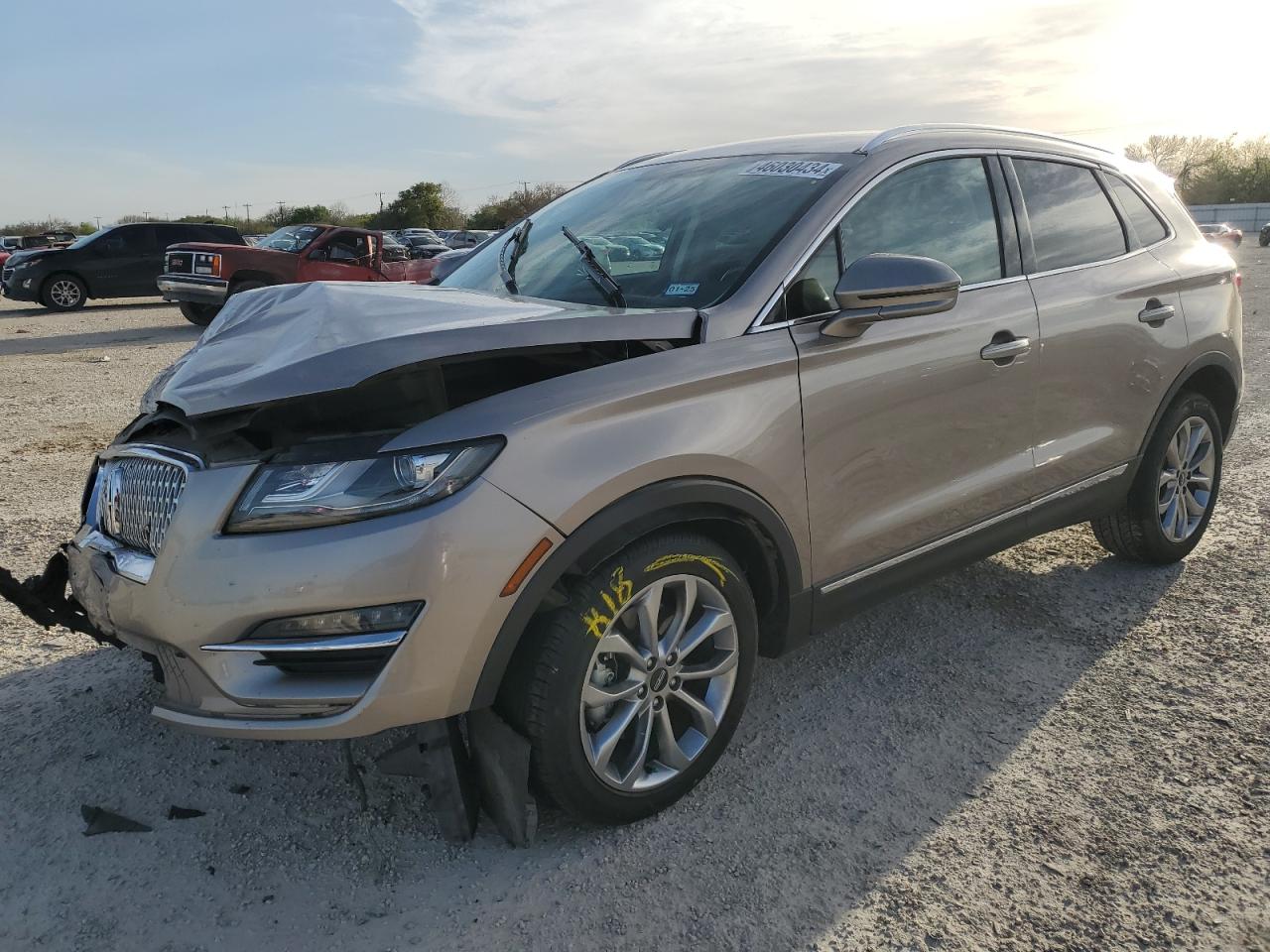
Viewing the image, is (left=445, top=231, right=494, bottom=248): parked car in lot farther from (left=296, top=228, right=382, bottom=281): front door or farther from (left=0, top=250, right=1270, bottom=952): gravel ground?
(left=0, top=250, right=1270, bottom=952): gravel ground

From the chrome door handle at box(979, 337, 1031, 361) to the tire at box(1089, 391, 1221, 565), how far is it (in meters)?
1.15

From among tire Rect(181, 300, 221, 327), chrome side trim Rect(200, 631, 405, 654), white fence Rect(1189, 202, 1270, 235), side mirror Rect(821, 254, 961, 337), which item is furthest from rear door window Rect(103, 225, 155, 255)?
white fence Rect(1189, 202, 1270, 235)

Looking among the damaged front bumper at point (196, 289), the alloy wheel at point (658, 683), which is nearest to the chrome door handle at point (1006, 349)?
the alloy wheel at point (658, 683)

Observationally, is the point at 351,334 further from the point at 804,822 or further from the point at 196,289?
the point at 196,289

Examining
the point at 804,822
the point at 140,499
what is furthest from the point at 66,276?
the point at 804,822

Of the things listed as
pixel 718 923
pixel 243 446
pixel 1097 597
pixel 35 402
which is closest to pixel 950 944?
pixel 718 923

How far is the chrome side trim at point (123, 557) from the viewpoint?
2.37 meters

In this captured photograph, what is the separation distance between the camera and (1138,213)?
4.26m

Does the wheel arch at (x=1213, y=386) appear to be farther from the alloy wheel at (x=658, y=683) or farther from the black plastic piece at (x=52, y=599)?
the black plastic piece at (x=52, y=599)

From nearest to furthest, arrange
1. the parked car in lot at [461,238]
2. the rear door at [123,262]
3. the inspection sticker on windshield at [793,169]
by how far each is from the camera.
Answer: the inspection sticker on windshield at [793,169], the rear door at [123,262], the parked car in lot at [461,238]

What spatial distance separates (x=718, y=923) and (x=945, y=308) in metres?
1.90

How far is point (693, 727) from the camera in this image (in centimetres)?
281

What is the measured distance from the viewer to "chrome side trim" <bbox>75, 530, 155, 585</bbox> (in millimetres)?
2367

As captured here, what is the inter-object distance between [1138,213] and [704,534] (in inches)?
110
